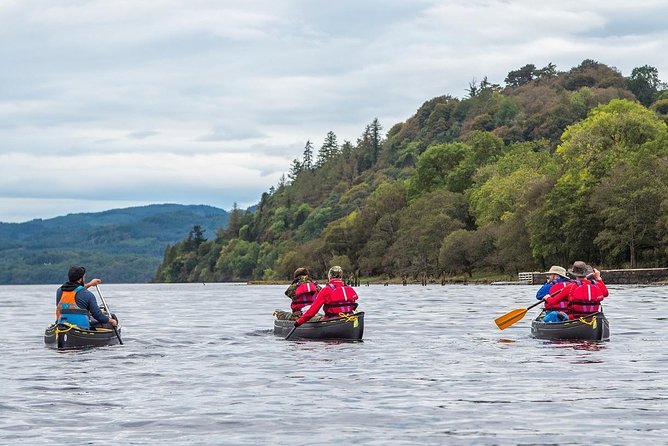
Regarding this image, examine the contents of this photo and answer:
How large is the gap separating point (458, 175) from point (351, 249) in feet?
89.8

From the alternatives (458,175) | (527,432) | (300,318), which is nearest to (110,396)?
(527,432)

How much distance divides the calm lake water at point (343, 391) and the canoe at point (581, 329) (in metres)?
0.46

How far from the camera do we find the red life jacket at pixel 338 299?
34859mm

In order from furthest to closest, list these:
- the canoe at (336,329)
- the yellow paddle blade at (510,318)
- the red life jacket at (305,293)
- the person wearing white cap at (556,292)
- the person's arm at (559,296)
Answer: the yellow paddle blade at (510,318), the red life jacket at (305,293), the canoe at (336,329), the person wearing white cap at (556,292), the person's arm at (559,296)

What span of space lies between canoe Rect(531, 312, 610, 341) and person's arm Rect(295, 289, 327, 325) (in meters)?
7.83

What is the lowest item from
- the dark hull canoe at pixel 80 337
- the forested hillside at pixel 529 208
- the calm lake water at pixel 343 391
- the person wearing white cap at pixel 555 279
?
the calm lake water at pixel 343 391

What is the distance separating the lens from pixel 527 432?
698 inches

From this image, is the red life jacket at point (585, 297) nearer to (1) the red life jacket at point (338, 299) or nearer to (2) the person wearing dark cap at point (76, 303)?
(1) the red life jacket at point (338, 299)

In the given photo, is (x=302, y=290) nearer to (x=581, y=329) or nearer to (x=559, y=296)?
(x=559, y=296)

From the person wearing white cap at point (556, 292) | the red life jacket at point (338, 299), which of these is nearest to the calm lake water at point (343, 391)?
the person wearing white cap at point (556, 292)

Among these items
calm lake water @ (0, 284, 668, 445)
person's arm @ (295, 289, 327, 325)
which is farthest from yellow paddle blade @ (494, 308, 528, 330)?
person's arm @ (295, 289, 327, 325)

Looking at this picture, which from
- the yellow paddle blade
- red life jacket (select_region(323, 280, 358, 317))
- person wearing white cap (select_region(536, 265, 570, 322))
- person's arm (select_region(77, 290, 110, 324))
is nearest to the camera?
person's arm (select_region(77, 290, 110, 324))

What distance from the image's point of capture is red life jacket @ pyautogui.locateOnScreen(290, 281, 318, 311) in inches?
1462

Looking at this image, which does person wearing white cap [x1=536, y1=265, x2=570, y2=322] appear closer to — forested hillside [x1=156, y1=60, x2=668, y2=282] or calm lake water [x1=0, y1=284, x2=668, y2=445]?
calm lake water [x1=0, y1=284, x2=668, y2=445]
